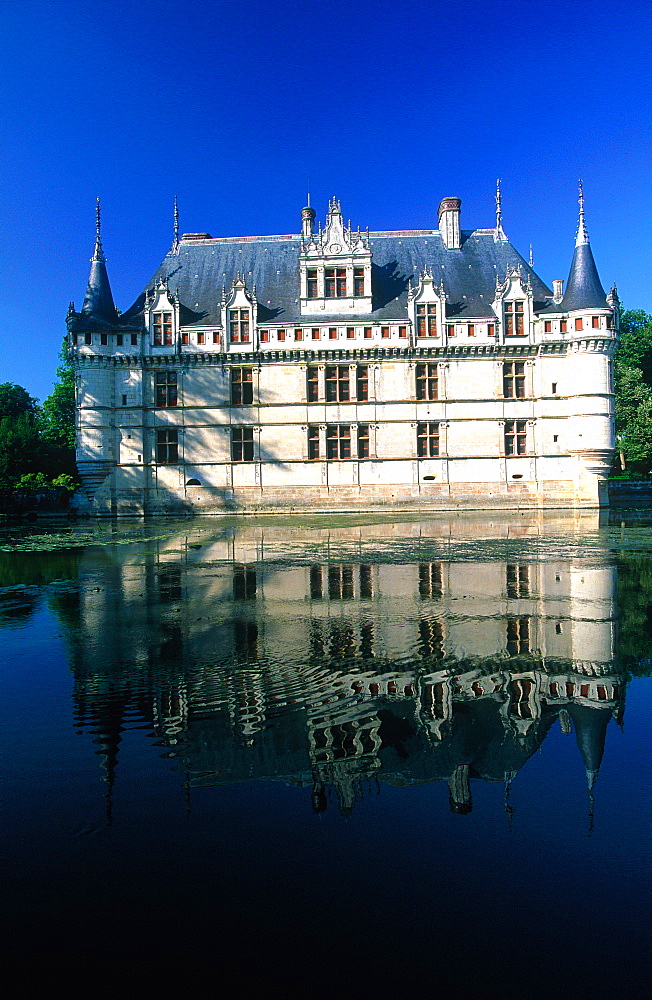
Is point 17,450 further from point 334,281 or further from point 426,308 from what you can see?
point 426,308

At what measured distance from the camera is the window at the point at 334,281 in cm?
3472

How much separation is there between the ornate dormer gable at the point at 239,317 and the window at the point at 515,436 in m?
14.7

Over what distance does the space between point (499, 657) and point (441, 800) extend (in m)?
2.87

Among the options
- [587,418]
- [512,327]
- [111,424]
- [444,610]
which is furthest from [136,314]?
[444,610]

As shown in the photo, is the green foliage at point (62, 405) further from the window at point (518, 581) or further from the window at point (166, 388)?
the window at point (518, 581)

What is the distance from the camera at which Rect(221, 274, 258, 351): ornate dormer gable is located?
3403cm

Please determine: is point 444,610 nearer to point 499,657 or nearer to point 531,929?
point 499,657

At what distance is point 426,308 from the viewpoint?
34.2 meters

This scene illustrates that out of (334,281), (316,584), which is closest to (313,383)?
(334,281)

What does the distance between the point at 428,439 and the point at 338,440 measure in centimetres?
490

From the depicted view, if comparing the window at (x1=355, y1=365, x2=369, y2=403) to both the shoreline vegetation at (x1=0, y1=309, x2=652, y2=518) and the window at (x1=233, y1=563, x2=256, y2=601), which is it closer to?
the shoreline vegetation at (x1=0, y1=309, x2=652, y2=518)

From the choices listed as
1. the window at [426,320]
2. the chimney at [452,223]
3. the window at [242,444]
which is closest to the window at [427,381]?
the window at [426,320]

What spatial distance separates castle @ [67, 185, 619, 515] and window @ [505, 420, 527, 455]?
0.05 metres

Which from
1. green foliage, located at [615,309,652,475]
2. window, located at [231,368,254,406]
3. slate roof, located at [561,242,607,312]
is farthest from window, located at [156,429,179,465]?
green foliage, located at [615,309,652,475]
